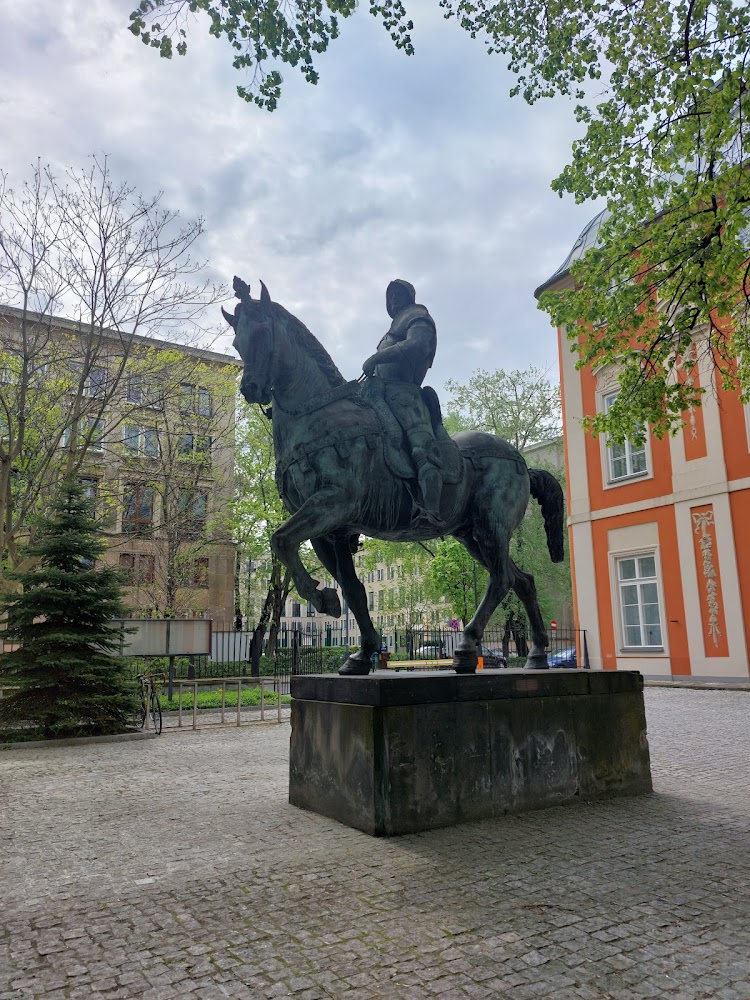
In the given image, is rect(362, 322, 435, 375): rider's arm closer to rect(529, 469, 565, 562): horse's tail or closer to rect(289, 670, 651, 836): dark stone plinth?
rect(529, 469, 565, 562): horse's tail

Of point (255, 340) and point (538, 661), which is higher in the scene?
point (255, 340)

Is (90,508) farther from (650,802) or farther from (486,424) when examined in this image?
(486,424)

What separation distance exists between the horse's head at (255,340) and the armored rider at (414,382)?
897 mm

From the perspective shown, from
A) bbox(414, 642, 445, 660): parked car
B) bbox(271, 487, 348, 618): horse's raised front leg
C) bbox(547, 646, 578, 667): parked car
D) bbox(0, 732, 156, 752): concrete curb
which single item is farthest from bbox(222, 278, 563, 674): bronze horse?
bbox(414, 642, 445, 660): parked car

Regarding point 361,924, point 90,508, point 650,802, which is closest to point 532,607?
point 650,802

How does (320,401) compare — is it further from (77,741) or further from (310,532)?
(77,741)

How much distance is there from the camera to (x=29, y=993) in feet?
8.77

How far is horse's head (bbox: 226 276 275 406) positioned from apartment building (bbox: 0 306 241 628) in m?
8.01

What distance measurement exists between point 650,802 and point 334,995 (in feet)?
13.2

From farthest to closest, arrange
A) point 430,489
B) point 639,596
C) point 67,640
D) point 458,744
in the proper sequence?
point 639,596, point 67,640, point 430,489, point 458,744

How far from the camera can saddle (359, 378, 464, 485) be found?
6.05m

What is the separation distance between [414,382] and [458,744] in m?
3.15

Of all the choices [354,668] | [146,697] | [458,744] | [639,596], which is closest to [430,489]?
[354,668]

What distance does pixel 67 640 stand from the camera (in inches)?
446
